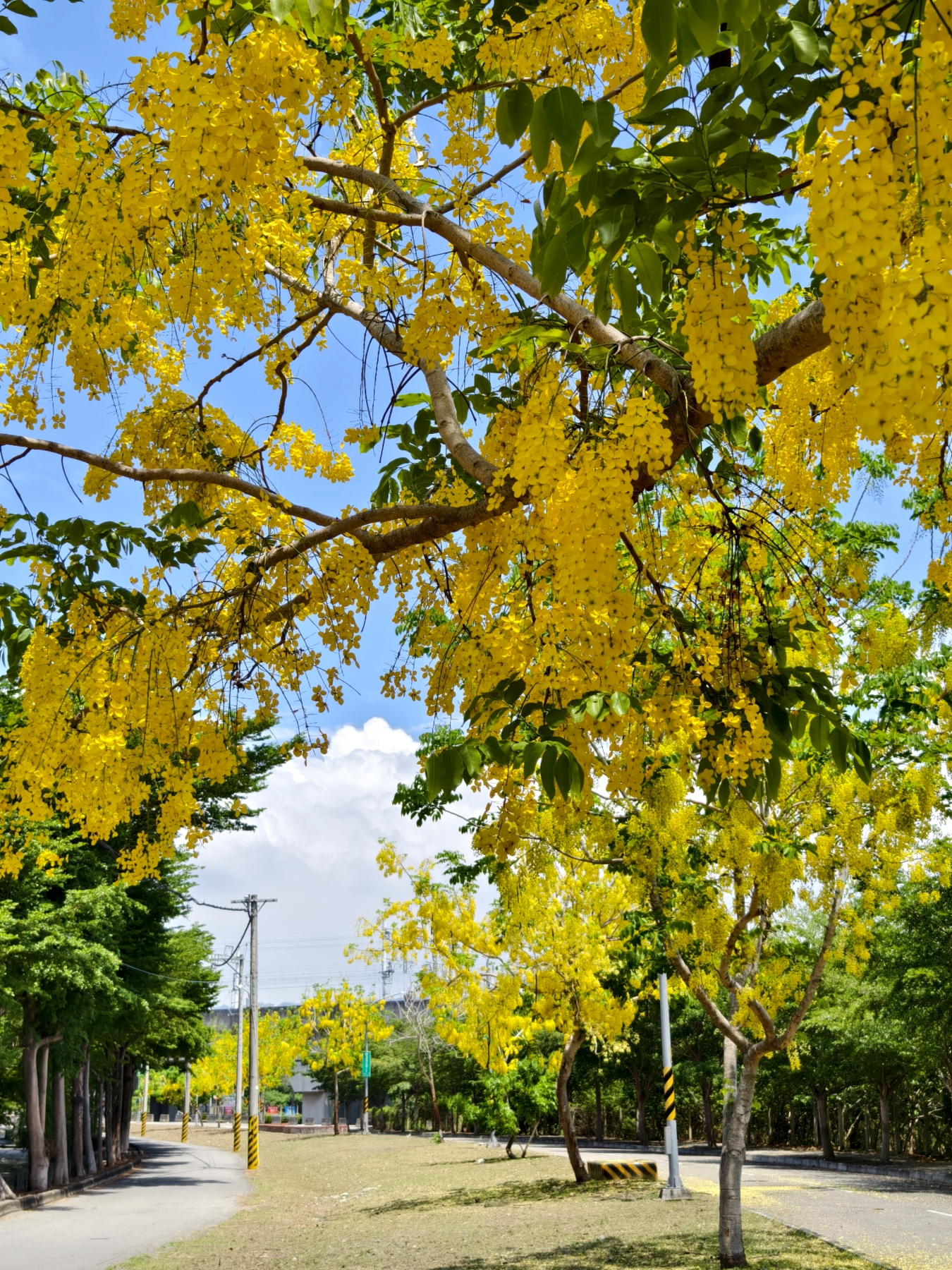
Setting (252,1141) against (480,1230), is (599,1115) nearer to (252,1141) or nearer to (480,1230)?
(252,1141)

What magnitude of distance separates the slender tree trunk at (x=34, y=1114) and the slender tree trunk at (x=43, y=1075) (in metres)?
0.08

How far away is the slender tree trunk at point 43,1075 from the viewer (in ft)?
42.8

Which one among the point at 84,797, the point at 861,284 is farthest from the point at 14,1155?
the point at 861,284

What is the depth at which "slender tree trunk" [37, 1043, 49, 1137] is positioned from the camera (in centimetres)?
1305

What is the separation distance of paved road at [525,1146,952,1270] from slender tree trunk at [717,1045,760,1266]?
48.5 inches

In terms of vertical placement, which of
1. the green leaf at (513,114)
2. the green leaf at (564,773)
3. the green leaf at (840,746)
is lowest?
the green leaf at (564,773)

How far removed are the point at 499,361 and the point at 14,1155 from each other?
23844mm

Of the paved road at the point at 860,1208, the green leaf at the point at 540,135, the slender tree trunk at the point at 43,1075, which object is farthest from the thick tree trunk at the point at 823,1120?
the green leaf at the point at 540,135

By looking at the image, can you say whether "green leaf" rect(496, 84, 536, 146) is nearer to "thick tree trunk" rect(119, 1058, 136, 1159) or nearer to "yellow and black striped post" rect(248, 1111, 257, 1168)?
"yellow and black striped post" rect(248, 1111, 257, 1168)

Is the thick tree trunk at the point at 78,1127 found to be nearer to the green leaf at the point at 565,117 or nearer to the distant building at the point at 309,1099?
the green leaf at the point at 565,117

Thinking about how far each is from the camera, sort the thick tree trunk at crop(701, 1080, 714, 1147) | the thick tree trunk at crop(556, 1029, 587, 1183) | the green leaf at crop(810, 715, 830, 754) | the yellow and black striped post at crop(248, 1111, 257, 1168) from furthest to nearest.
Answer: the thick tree trunk at crop(701, 1080, 714, 1147)
the yellow and black striped post at crop(248, 1111, 257, 1168)
the thick tree trunk at crop(556, 1029, 587, 1183)
the green leaf at crop(810, 715, 830, 754)

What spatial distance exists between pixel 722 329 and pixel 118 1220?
12.7 meters

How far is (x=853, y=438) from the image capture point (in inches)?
127

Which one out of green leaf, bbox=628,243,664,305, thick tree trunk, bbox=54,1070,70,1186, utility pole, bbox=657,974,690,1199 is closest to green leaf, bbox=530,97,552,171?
green leaf, bbox=628,243,664,305
